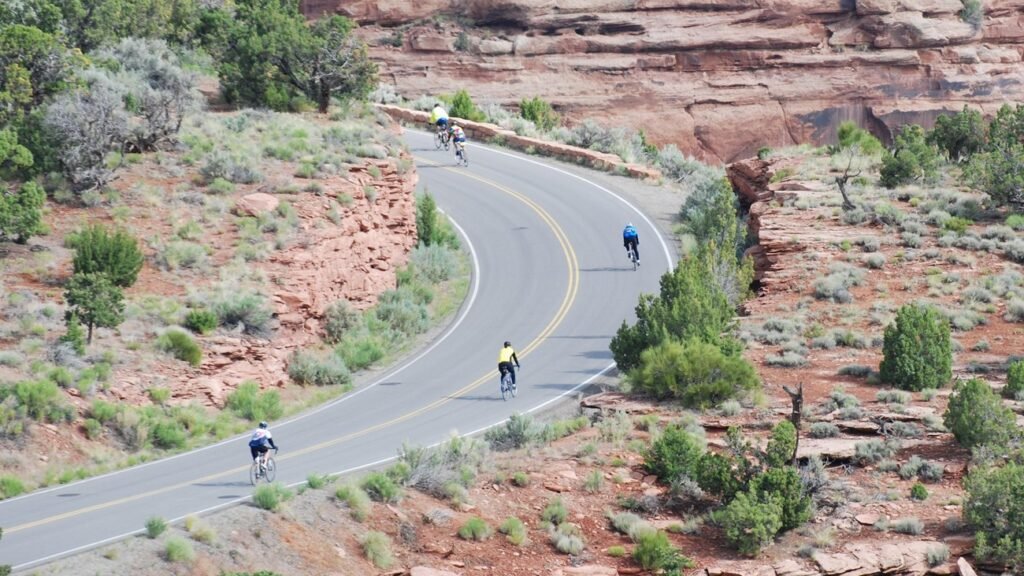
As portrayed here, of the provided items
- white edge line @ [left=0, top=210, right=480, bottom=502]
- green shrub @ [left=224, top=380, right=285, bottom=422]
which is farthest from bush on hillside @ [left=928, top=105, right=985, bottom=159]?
green shrub @ [left=224, top=380, right=285, bottom=422]

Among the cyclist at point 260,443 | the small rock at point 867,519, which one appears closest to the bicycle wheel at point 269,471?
the cyclist at point 260,443

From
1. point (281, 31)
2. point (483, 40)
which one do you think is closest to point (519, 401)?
point (281, 31)

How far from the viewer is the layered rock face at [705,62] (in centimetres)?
6988

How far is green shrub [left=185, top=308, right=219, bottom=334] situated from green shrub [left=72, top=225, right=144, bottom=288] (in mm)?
1822

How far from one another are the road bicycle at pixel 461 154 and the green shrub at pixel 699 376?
24170 millimetres

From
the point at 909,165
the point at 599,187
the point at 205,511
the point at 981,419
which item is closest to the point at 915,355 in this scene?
the point at 981,419

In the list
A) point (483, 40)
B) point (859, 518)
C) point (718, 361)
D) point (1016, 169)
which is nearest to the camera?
point (859, 518)

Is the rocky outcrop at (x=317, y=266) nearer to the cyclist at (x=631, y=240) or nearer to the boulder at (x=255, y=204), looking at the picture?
the boulder at (x=255, y=204)

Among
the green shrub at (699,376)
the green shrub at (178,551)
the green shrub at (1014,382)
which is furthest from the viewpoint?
the green shrub at (699,376)

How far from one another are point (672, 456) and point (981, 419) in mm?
5733

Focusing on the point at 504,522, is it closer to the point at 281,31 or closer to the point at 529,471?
the point at 529,471

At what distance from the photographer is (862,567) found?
2578 cm

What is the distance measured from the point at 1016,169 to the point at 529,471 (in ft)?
82.2

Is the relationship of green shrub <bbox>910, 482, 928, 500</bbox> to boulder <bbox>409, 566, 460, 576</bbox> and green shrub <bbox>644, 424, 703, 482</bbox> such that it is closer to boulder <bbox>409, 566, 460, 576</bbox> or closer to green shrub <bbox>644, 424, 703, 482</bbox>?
green shrub <bbox>644, 424, 703, 482</bbox>
